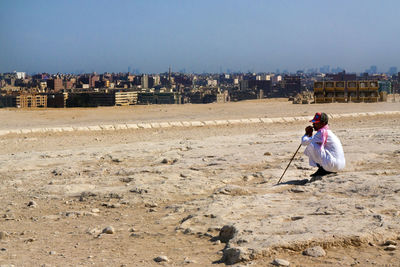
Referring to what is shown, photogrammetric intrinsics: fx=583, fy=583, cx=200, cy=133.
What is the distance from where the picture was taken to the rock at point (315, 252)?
464 centimetres

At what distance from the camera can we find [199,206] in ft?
21.7

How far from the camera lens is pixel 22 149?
13141 millimetres

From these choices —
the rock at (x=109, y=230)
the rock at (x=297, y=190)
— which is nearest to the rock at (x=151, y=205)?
the rock at (x=109, y=230)

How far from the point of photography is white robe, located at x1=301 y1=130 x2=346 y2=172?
760 cm

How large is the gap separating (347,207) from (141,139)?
29.7ft

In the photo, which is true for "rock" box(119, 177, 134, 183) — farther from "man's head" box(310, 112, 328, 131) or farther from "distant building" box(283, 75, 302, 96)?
"distant building" box(283, 75, 302, 96)

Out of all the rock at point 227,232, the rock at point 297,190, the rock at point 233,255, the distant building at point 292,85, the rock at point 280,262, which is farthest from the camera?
the distant building at point 292,85

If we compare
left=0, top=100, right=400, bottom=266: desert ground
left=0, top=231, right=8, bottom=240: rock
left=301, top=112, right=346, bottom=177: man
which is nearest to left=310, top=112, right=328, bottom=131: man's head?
left=301, top=112, right=346, bottom=177: man

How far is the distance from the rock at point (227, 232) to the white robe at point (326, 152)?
100 inches

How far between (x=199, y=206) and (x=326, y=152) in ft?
6.57

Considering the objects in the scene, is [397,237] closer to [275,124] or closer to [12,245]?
[12,245]

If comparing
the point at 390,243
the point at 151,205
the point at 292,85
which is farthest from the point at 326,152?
the point at 292,85

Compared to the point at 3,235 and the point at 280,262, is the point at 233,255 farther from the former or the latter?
the point at 3,235

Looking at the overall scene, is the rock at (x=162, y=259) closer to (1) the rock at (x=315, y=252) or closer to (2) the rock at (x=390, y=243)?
(1) the rock at (x=315, y=252)
